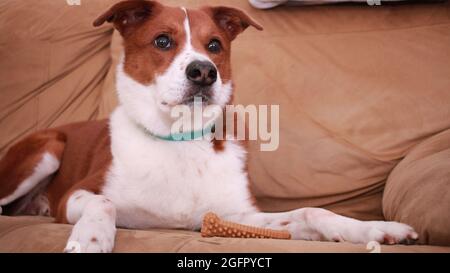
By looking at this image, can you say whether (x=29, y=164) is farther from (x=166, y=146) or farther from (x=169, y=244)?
(x=169, y=244)

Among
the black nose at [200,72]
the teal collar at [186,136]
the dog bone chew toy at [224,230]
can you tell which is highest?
the black nose at [200,72]

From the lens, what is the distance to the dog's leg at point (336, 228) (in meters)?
1.49

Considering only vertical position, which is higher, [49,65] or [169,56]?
[169,56]

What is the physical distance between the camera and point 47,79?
2.69 metres

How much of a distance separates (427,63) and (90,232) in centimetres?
159

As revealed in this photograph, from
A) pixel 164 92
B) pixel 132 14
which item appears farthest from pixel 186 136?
pixel 132 14

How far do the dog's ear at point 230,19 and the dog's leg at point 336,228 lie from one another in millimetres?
709

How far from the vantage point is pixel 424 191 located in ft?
5.61

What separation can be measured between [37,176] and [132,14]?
73cm

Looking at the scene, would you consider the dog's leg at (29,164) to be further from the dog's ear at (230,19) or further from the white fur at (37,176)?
the dog's ear at (230,19)

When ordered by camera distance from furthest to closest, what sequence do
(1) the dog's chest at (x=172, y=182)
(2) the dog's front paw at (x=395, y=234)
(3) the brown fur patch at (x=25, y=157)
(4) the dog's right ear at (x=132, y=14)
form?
(3) the brown fur patch at (x=25, y=157), (4) the dog's right ear at (x=132, y=14), (1) the dog's chest at (x=172, y=182), (2) the dog's front paw at (x=395, y=234)

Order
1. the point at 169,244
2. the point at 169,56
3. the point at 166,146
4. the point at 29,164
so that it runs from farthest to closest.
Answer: the point at 29,164
the point at 166,146
the point at 169,56
the point at 169,244

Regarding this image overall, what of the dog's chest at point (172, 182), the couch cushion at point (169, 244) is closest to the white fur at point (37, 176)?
the dog's chest at point (172, 182)
